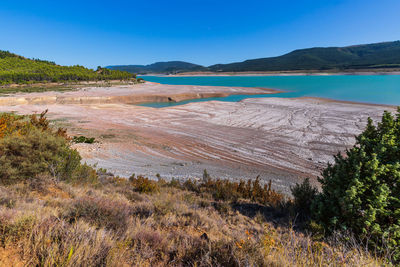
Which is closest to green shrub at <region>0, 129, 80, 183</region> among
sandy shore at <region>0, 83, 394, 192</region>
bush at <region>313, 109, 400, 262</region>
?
sandy shore at <region>0, 83, 394, 192</region>

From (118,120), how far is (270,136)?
51.3 ft

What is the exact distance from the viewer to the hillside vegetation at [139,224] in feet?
8.38

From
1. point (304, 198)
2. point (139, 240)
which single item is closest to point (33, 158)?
point (139, 240)

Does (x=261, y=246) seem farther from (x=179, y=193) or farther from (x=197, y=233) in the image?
(x=179, y=193)

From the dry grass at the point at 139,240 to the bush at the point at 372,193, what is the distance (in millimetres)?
504

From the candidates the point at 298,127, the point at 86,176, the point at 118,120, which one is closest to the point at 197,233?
the point at 86,176

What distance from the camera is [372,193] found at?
12.5 feet

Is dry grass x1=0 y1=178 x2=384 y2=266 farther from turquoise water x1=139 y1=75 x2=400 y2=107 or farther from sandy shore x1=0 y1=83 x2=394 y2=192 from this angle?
turquoise water x1=139 y1=75 x2=400 y2=107

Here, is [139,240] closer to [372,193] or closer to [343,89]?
[372,193]

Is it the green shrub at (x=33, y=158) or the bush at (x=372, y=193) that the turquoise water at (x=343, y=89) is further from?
the bush at (x=372, y=193)

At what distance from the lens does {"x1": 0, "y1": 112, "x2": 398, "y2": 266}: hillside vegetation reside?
2.55 meters

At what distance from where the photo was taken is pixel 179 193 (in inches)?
263

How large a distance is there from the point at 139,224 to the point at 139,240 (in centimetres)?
42

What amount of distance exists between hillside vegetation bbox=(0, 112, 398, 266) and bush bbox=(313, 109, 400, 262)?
186 millimetres
